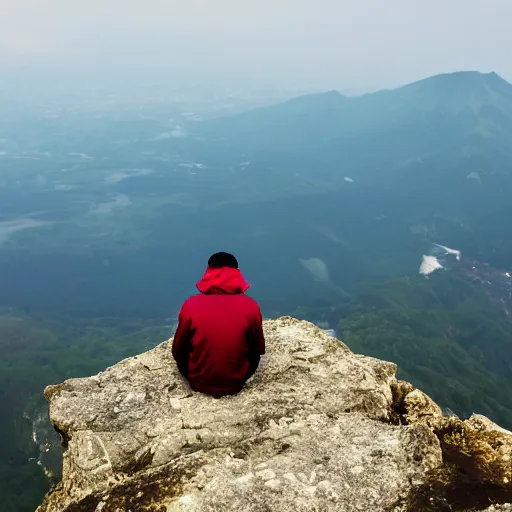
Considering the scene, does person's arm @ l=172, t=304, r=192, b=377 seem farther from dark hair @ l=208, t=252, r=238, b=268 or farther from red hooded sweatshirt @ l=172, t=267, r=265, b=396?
dark hair @ l=208, t=252, r=238, b=268

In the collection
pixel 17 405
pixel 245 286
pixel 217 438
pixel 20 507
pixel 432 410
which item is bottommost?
pixel 17 405

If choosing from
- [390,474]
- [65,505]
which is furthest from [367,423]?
[65,505]

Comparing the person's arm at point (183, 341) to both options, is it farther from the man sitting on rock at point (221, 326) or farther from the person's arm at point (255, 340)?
the person's arm at point (255, 340)

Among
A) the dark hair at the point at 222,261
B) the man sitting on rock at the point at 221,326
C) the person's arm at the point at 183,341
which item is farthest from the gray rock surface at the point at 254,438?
the dark hair at the point at 222,261

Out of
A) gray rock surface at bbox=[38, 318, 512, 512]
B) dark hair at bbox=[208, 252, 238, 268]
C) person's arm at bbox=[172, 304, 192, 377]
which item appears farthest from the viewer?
dark hair at bbox=[208, 252, 238, 268]

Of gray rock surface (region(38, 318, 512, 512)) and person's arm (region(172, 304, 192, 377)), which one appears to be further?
person's arm (region(172, 304, 192, 377))

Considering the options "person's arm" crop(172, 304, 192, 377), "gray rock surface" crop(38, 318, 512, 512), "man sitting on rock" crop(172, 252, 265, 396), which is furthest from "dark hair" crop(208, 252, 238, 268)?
"gray rock surface" crop(38, 318, 512, 512)

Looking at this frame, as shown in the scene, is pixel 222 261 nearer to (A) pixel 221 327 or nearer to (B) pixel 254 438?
(A) pixel 221 327

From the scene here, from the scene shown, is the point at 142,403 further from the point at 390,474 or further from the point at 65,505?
the point at 390,474
